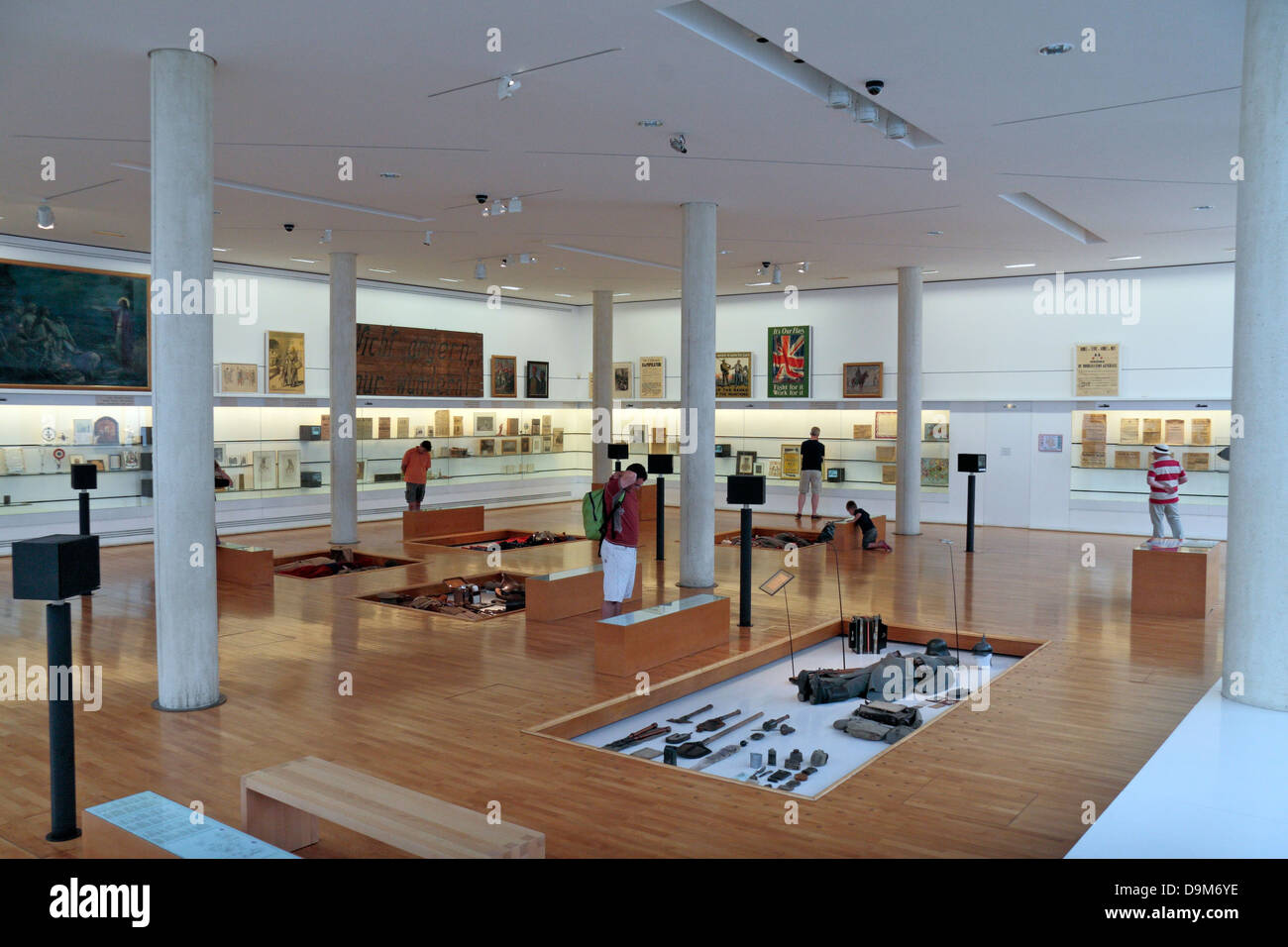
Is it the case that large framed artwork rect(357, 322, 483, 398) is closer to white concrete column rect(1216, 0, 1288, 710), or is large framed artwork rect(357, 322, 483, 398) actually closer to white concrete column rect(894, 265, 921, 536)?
white concrete column rect(894, 265, 921, 536)

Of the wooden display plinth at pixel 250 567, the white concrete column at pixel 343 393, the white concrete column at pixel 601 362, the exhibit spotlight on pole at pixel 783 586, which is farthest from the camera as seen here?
the white concrete column at pixel 601 362

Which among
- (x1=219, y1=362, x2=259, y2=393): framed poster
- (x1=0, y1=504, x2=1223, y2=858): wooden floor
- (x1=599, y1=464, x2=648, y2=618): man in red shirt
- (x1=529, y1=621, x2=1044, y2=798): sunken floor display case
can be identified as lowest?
(x1=529, y1=621, x2=1044, y2=798): sunken floor display case

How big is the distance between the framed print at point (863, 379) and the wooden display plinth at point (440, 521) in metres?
8.84

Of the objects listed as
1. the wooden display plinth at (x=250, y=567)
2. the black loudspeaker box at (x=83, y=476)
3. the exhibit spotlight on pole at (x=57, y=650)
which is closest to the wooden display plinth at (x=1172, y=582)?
the wooden display plinth at (x=250, y=567)

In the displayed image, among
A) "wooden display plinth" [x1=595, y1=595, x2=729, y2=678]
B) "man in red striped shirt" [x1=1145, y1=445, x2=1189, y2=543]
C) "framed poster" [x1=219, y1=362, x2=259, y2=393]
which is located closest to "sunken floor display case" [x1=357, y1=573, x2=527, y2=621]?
"wooden display plinth" [x1=595, y1=595, x2=729, y2=678]

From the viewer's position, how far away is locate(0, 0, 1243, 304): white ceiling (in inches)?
279

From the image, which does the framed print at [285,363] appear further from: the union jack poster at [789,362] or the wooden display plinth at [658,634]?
the wooden display plinth at [658,634]

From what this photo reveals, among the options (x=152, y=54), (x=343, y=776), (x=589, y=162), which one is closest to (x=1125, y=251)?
(x=589, y=162)

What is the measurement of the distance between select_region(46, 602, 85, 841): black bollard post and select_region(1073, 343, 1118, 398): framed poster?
62.1 feet

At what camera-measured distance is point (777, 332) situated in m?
23.8

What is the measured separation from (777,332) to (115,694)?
1811 centimetres

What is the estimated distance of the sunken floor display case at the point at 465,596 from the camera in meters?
12.0

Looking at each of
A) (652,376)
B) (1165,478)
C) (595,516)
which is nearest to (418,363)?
(652,376)

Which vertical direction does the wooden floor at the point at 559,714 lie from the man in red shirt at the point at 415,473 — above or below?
below
